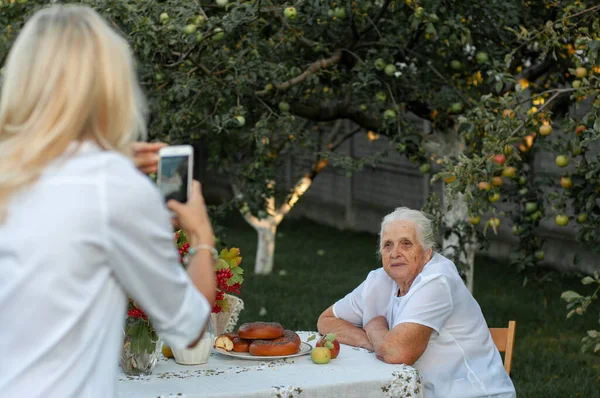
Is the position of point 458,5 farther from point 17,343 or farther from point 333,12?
point 17,343

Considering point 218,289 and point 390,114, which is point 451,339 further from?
point 390,114

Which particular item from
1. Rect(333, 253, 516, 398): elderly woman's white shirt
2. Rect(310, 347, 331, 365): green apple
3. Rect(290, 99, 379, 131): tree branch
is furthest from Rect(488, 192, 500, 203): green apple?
Rect(290, 99, 379, 131): tree branch

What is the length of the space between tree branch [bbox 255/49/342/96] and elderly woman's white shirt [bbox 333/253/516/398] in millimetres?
2220

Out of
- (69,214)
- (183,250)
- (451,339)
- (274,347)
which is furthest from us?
(451,339)

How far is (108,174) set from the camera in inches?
61.6

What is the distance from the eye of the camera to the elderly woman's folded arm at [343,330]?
366cm

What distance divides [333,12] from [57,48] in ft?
12.7

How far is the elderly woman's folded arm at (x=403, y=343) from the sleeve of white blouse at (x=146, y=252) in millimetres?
1796

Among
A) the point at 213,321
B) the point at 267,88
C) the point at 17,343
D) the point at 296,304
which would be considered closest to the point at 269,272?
the point at 296,304

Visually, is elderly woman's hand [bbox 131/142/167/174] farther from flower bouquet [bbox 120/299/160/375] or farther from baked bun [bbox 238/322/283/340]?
baked bun [bbox 238/322/283/340]

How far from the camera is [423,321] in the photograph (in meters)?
3.47

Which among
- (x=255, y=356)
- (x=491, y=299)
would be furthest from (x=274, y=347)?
(x=491, y=299)

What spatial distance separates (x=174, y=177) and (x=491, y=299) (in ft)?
24.6

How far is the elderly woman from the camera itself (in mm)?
3477
